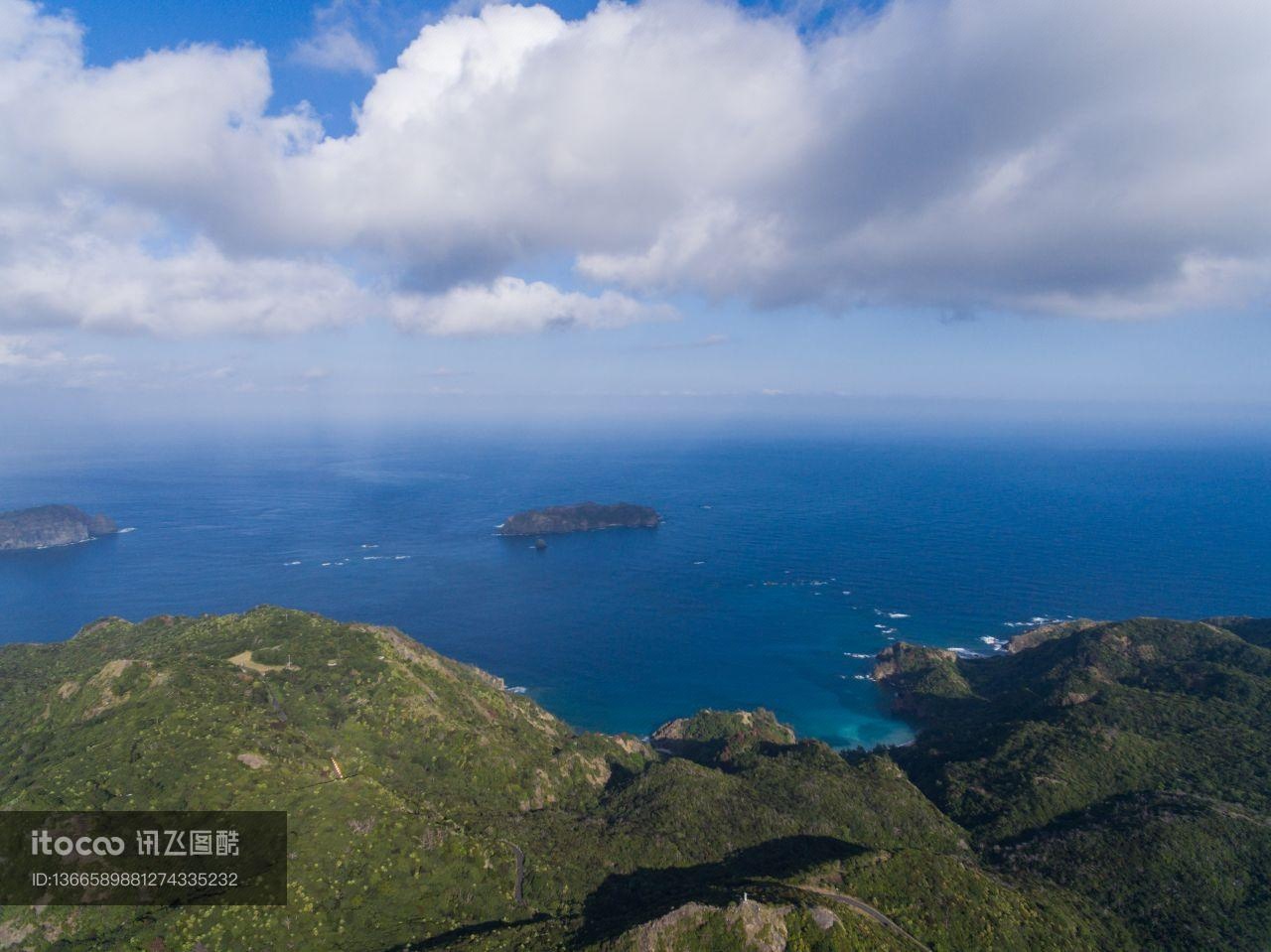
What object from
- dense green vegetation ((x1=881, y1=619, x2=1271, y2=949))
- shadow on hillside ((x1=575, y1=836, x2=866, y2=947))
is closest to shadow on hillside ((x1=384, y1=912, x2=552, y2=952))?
shadow on hillside ((x1=575, y1=836, x2=866, y2=947))

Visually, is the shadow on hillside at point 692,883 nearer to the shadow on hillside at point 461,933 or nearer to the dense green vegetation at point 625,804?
the dense green vegetation at point 625,804

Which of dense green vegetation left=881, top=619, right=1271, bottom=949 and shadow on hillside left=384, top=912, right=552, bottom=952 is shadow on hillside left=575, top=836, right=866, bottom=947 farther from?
dense green vegetation left=881, top=619, right=1271, bottom=949

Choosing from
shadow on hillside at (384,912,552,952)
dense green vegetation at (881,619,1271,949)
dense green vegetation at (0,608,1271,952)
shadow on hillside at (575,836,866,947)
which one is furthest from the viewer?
dense green vegetation at (881,619,1271,949)

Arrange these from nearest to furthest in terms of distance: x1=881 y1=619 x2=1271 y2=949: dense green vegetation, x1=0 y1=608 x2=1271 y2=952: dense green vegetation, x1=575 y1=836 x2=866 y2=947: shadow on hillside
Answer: x1=0 y1=608 x2=1271 y2=952: dense green vegetation < x1=575 y1=836 x2=866 y2=947: shadow on hillside < x1=881 y1=619 x2=1271 y2=949: dense green vegetation

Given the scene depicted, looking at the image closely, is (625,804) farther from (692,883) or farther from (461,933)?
(461,933)

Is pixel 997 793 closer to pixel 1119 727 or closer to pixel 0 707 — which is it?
pixel 1119 727

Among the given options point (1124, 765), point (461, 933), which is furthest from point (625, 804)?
point (1124, 765)

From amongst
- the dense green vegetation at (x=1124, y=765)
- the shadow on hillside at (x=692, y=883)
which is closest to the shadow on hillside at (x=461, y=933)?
the shadow on hillside at (x=692, y=883)
